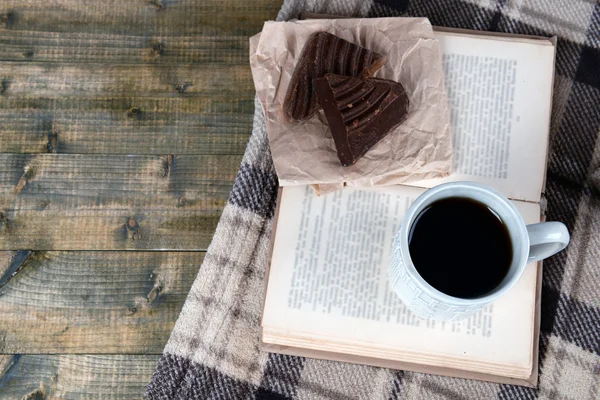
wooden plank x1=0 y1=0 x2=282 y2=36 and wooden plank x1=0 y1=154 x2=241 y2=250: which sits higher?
wooden plank x1=0 y1=0 x2=282 y2=36

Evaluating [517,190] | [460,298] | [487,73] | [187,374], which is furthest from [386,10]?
[187,374]

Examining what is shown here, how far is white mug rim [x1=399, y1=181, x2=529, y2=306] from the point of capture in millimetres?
408

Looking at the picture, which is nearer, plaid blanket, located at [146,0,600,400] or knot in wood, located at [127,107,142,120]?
plaid blanket, located at [146,0,600,400]

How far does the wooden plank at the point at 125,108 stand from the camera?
0.65 m

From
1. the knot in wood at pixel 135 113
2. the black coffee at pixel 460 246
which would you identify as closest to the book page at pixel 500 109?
the black coffee at pixel 460 246

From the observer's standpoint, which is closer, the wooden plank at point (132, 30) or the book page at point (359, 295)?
the book page at point (359, 295)

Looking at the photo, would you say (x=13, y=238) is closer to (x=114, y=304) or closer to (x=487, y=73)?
(x=114, y=304)

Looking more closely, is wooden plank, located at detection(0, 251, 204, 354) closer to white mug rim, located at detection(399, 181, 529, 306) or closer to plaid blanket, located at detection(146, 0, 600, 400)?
plaid blanket, located at detection(146, 0, 600, 400)

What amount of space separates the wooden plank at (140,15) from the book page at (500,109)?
0.24 m

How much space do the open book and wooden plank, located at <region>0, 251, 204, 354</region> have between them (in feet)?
0.49

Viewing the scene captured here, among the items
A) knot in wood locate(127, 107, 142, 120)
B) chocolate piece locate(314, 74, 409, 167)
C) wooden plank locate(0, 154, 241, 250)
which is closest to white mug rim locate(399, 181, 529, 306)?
chocolate piece locate(314, 74, 409, 167)

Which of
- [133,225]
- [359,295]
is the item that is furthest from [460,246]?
[133,225]

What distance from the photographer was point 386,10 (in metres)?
0.62

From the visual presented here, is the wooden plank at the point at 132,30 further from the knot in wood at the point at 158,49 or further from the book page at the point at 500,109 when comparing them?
the book page at the point at 500,109
